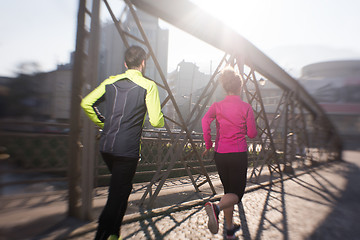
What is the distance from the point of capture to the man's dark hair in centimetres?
205

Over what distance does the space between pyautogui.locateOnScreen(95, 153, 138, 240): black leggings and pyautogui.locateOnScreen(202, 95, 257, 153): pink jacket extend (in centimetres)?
107

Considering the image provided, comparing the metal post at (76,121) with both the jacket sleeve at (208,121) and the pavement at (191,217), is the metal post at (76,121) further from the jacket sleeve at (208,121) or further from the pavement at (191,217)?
the jacket sleeve at (208,121)

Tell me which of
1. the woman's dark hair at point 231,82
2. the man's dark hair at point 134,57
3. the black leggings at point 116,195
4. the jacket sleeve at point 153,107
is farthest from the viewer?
the woman's dark hair at point 231,82

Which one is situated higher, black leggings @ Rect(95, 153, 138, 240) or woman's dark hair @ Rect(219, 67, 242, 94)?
woman's dark hair @ Rect(219, 67, 242, 94)

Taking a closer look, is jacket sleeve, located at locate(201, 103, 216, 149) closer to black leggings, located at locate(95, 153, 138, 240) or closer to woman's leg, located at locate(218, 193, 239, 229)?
woman's leg, located at locate(218, 193, 239, 229)

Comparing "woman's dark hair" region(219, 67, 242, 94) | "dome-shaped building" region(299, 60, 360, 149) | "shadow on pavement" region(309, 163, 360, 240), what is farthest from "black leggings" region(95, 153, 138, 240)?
"dome-shaped building" region(299, 60, 360, 149)

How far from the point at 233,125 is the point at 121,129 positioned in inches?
49.5

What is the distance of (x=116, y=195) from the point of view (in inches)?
73.7

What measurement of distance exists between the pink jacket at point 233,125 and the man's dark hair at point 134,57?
3.54 ft

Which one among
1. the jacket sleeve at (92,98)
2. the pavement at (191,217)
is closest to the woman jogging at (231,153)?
the pavement at (191,217)

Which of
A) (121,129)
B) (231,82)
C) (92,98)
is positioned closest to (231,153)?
(231,82)

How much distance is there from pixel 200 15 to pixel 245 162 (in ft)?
8.73

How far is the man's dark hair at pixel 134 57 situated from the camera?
2.05m

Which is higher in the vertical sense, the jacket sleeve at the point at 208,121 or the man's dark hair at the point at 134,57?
the man's dark hair at the point at 134,57
